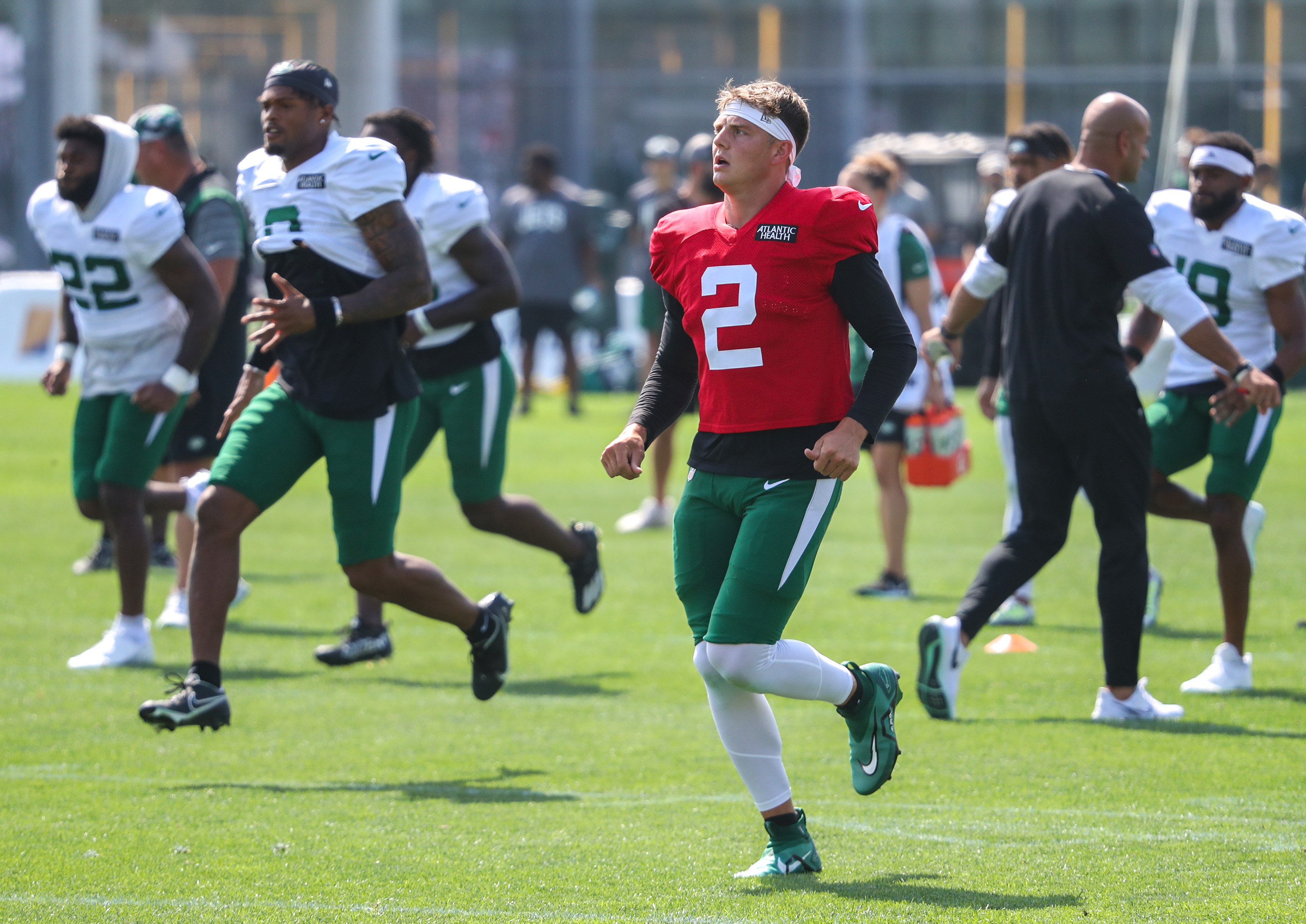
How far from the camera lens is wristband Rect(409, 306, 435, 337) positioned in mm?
7523

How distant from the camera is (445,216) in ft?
24.7

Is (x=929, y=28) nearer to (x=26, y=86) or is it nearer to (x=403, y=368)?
(x=26, y=86)

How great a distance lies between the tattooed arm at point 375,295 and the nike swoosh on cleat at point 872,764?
→ 2236 mm

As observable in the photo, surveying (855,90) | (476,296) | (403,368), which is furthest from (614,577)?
(855,90)

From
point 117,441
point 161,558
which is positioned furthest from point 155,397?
point 161,558

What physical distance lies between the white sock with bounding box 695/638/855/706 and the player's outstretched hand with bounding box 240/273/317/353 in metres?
1.88

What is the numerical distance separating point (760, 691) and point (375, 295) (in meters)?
2.09

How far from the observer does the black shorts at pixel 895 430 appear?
9.56 meters

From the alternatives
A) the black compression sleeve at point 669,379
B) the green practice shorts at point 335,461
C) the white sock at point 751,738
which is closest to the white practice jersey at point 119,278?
the green practice shorts at point 335,461

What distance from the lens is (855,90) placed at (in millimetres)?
31000

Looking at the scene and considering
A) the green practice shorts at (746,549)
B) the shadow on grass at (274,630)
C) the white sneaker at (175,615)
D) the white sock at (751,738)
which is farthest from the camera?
the white sneaker at (175,615)

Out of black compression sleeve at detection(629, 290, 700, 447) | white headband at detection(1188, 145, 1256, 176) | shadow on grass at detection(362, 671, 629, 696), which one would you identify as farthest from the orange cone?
black compression sleeve at detection(629, 290, 700, 447)

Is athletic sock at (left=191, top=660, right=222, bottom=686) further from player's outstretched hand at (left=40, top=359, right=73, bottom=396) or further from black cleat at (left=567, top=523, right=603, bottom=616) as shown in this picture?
player's outstretched hand at (left=40, top=359, right=73, bottom=396)

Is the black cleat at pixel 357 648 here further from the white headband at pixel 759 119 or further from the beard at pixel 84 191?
the white headband at pixel 759 119
